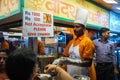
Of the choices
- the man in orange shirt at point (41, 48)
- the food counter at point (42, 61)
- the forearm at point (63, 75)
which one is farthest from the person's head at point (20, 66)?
the man in orange shirt at point (41, 48)

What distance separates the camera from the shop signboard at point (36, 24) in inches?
108

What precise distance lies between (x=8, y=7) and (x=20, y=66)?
2.41 meters

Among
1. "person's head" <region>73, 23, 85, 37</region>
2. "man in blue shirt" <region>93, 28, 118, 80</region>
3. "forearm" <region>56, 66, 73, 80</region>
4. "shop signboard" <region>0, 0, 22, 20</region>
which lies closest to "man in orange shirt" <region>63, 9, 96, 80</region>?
"person's head" <region>73, 23, 85, 37</region>

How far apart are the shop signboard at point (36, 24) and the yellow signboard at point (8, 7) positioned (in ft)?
1.11

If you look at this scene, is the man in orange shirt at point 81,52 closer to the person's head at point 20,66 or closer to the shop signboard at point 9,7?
the shop signboard at point 9,7

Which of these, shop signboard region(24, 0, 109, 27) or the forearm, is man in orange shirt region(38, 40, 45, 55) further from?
the forearm

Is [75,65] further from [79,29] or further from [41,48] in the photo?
[41,48]

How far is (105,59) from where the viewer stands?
4.47 metres

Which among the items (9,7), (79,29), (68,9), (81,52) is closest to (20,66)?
(81,52)

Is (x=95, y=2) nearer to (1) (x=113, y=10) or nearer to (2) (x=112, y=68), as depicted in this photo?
(1) (x=113, y=10)

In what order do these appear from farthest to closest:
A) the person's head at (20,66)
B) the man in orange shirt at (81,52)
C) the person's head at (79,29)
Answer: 1. the person's head at (79,29)
2. the man in orange shirt at (81,52)
3. the person's head at (20,66)

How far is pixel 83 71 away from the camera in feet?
9.63

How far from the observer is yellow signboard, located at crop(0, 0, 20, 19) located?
3.11 meters

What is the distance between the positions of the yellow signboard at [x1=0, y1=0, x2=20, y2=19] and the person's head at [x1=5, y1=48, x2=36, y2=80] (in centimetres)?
188
